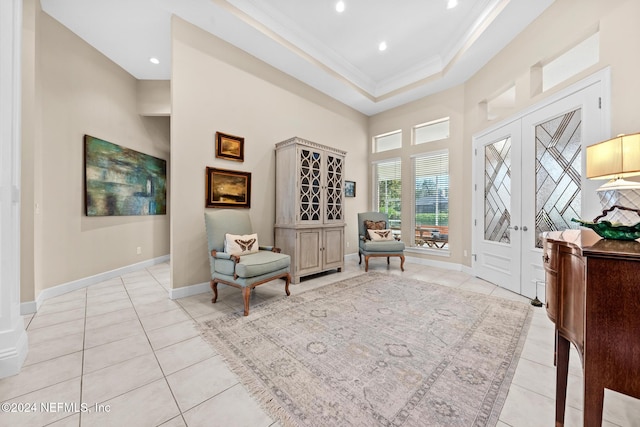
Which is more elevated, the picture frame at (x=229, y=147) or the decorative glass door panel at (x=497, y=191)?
the picture frame at (x=229, y=147)

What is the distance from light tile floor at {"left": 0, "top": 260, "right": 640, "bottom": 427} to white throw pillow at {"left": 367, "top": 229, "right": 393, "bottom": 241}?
7.94 ft

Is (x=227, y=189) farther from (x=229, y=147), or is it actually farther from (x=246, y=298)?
(x=246, y=298)

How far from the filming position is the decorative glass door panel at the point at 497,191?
350 cm

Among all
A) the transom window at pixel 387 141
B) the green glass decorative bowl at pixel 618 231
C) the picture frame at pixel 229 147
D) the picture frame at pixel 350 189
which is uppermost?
the transom window at pixel 387 141

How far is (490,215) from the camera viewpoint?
3.85m

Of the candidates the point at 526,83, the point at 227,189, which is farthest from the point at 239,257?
the point at 526,83

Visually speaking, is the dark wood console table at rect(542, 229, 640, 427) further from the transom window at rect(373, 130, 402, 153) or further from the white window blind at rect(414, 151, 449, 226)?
the transom window at rect(373, 130, 402, 153)

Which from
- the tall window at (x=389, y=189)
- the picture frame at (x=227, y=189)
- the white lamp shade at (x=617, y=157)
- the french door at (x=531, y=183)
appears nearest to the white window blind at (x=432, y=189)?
the tall window at (x=389, y=189)

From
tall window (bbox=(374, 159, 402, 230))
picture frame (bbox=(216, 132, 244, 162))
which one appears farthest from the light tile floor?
tall window (bbox=(374, 159, 402, 230))

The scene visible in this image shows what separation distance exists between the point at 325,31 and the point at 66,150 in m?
4.04

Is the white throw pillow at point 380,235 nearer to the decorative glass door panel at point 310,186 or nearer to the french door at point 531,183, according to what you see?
the decorative glass door panel at point 310,186

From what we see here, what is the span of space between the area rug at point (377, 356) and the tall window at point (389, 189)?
2803 millimetres

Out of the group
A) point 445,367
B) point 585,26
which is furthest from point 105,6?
point 585,26

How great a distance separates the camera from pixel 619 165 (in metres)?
1.59
